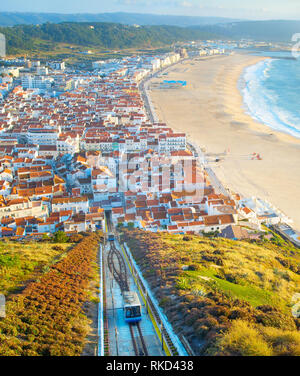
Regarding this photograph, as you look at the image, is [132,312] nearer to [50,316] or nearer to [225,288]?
[50,316]

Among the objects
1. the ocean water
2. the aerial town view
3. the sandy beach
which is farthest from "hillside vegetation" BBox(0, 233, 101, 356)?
the ocean water

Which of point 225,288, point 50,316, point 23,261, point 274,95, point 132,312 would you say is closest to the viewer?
point 50,316

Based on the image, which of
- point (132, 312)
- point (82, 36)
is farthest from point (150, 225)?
point (82, 36)

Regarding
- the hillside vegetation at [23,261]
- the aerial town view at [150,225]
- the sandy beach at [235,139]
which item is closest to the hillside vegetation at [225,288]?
the aerial town view at [150,225]

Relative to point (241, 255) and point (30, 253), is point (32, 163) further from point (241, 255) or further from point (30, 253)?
point (241, 255)

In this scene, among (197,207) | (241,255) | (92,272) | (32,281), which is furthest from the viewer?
(197,207)

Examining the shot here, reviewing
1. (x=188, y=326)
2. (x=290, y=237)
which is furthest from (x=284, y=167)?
(x=188, y=326)

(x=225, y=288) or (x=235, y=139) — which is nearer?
(x=225, y=288)
